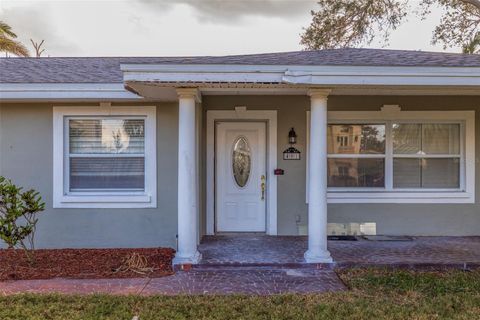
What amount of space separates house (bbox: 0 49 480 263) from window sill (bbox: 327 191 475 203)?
2 centimetres

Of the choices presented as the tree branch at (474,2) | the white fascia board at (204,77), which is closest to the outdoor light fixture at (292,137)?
the white fascia board at (204,77)

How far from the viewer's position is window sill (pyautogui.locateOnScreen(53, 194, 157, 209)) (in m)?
7.13

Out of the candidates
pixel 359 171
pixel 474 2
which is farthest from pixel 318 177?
pixel 474 2

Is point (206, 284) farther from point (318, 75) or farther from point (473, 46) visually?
point (473, 46)

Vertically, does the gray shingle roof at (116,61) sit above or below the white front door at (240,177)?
above

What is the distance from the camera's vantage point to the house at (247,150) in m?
5.86

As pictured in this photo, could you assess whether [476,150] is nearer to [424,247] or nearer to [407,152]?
[407,152]

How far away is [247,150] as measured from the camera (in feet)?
26.1

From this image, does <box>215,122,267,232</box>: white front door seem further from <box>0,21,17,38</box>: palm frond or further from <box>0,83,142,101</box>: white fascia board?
<box>0,21,17,38</box>: palm frond

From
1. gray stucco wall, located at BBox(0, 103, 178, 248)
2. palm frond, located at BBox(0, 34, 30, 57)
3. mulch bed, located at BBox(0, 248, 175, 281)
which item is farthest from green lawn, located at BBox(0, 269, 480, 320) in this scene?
palm frond, located at BBox(0, 34, 30, 57)

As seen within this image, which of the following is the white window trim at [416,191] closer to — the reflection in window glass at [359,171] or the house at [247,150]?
the house at [247,150]

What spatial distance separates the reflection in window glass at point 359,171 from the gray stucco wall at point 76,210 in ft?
10.4

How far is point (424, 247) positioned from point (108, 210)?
18.6 ft

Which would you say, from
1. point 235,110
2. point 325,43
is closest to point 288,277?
point 235,110
